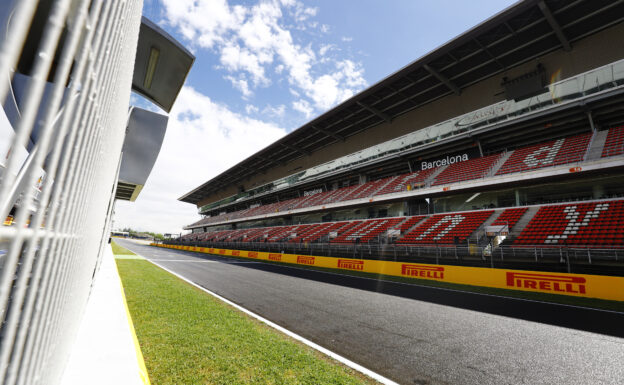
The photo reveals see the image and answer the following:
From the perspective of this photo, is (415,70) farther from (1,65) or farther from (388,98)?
(1,65)

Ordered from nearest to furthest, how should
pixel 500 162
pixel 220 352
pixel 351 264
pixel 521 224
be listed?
pixel 220 352
pixel 521 224
pixel 351 264
pixel 500 162

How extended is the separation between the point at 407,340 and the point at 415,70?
1916cm

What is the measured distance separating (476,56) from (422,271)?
47.3 feet

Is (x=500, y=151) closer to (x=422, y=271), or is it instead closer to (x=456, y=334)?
(x=422, y=271)

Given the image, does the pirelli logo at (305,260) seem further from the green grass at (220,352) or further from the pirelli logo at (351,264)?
the green grass at (220,352)

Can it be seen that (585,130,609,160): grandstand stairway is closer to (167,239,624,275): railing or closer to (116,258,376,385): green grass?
(167,239,624,275): railing

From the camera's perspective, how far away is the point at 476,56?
58.0ft

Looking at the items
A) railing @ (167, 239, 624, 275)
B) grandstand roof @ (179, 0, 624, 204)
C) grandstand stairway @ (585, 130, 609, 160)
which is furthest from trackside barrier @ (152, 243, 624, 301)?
grandstand roof @ (179, 0, 624, 204)

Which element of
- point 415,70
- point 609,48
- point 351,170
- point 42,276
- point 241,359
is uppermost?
point 415,70

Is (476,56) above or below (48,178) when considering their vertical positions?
above

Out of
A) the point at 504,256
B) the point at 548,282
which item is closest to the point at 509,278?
the point at 548,282

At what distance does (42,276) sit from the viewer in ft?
2.92

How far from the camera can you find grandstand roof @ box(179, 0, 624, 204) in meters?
14.3

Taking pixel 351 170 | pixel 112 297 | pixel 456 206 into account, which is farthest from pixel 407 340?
pixel 351 170
